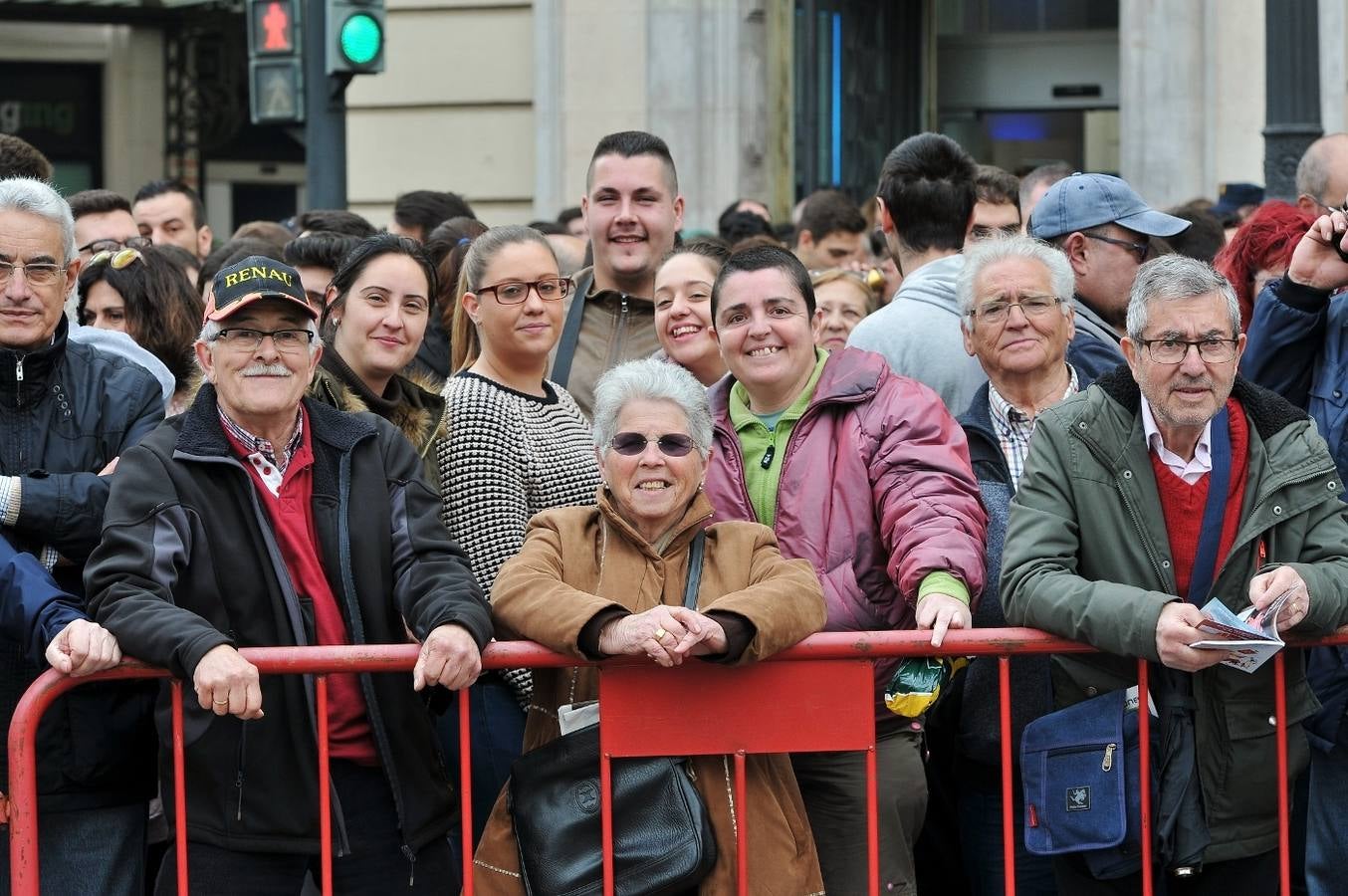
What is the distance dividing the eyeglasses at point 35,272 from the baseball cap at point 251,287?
446 mm

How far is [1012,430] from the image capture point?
5105 millimetres

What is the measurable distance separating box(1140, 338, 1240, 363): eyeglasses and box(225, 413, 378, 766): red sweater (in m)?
2.00

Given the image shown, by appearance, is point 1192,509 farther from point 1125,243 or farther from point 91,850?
point 91,850

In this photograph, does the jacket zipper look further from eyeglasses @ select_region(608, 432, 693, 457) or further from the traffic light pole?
the traffic light pole

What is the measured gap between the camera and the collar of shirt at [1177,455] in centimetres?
444

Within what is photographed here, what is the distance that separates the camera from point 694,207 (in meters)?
12.4

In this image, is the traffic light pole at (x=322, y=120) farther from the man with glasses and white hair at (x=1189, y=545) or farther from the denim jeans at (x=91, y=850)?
the man with glasses and white hair at (x=1189, y=545)

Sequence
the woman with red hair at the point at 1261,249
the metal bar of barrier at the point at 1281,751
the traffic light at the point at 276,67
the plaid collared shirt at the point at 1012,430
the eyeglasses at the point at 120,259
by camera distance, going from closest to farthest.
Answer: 1. the metal bar of barrier at the point at 1281,751
2. the plaid collared shirt at the point at 1012,430
3. the woman with red hair at the point at 1261,249
4. the eyeglasses at the point at 120,259
5. the traffic light at the point at 276,67

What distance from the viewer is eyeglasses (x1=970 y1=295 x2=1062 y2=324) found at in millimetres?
5066

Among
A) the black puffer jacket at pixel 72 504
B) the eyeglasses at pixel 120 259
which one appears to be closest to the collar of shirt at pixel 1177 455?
the black puffer jacket at pixel 72 504

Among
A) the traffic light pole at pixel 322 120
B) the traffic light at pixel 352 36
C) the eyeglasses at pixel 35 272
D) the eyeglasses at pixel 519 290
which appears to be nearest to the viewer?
the eyeglasses at pixel 35 272

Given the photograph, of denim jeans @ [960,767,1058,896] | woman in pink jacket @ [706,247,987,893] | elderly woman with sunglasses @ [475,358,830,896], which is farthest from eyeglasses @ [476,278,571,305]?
denim jeans @ [960,767,1058,896]

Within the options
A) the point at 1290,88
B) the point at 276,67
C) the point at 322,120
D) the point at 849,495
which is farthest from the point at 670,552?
the point at 276,67

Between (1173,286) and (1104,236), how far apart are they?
1.31 metres
